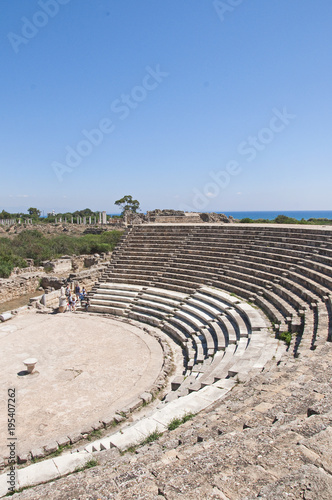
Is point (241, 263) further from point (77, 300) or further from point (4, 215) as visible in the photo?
point (4, 215)

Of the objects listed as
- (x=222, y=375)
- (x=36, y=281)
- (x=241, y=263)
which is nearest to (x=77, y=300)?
(x=36, y=281)

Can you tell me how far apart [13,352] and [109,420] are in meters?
5.40

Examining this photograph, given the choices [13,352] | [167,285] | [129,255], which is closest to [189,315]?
[167,285]

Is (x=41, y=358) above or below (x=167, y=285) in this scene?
below

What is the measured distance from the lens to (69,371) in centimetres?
943

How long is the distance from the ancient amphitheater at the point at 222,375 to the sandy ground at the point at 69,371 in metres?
0.75

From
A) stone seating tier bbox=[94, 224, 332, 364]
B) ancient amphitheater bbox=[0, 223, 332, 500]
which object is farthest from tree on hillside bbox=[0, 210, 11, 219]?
ancient amphitheater bbox=[0, 223, 332, 500]

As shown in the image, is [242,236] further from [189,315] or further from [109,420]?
[109,420]

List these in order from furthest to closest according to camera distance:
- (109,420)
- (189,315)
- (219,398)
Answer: (189,315), (109,420), (219,398)

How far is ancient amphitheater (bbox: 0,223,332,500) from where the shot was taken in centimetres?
300

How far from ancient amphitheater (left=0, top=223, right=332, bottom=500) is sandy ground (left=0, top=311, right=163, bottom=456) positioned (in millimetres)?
754

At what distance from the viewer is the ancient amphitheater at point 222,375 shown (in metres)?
3.00

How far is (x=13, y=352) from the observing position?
35.1 ft

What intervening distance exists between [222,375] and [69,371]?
4.71 m
